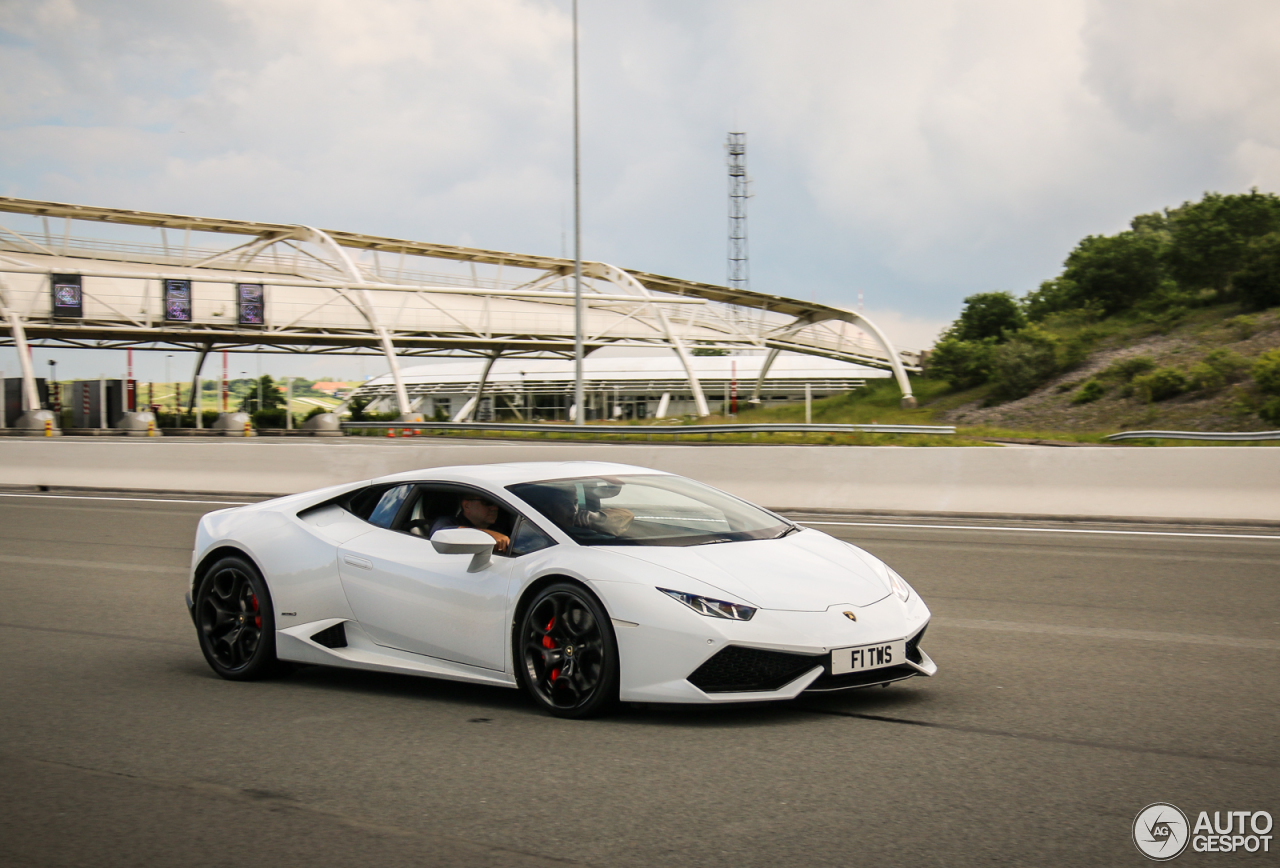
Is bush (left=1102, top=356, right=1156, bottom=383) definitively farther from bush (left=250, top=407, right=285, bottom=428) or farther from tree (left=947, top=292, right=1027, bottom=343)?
bush (left=250, top=407, right=285, bottom=428)

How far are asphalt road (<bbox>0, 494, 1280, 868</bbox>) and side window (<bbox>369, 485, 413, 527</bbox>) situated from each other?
90 cm

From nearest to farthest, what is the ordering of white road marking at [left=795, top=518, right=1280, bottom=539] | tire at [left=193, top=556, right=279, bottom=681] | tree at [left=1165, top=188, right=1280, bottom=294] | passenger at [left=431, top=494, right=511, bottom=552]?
passenger at [left=431, top=494, right=511, bottom=552]
tire at [left=193, top=556, right=279, bottom=681]
white road marking at [left=795, top=518, right=1280, bottom=539]
tree at [left=1165, top=188, right=1280, bottom=294]

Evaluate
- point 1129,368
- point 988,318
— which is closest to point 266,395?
point 988,318

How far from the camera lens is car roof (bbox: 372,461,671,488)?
20.2 feet

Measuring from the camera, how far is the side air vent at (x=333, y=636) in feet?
20.3

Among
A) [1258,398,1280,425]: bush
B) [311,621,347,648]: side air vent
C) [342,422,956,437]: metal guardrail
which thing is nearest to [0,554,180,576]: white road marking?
[311,621,347,648]: side air vent

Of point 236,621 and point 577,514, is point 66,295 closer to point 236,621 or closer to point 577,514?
point 236,621

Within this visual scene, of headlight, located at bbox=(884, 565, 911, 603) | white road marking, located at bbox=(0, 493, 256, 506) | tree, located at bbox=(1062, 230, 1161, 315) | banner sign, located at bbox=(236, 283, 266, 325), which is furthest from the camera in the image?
tree, located at bbox=(1062, 230, 1161, 315)

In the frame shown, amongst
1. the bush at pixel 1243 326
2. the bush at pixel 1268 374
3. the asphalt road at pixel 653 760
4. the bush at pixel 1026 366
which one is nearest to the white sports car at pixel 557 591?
the asphalt road at pixel 653 760

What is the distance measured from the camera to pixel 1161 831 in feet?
12.3

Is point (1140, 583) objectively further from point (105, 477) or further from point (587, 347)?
point (587, 347)

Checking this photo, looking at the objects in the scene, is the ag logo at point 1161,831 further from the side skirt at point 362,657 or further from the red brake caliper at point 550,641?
the side skirt at point 362,657

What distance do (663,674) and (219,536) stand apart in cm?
309

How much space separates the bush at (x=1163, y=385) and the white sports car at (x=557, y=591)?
43.8 metres
